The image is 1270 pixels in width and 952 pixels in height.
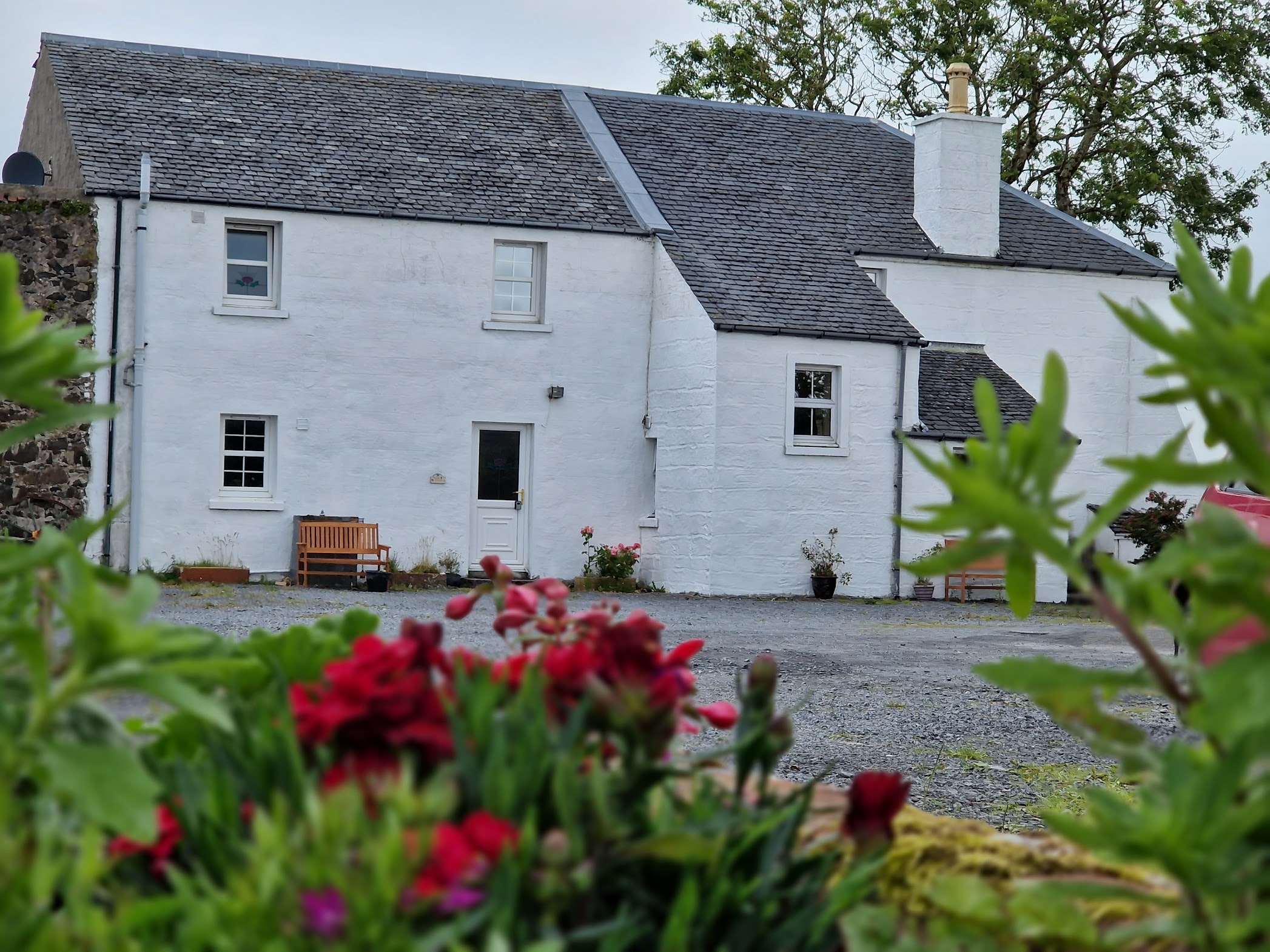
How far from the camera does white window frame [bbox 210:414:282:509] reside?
727 inches

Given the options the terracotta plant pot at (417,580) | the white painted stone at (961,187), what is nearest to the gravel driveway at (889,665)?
the terracotta plant pot at (417,580)

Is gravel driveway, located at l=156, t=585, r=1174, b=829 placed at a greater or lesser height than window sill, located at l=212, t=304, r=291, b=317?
lesser

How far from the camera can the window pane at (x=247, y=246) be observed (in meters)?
18.9

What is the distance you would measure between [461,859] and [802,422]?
19.0 metres

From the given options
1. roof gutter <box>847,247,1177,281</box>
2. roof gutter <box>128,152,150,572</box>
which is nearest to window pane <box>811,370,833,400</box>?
roof gutter <box>847,247,1177,281</box>

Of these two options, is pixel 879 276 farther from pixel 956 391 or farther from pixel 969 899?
pixel 969 899

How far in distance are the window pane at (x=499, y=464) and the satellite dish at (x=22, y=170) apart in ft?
22.1

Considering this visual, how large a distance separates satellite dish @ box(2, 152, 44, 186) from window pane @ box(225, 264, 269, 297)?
111 inches

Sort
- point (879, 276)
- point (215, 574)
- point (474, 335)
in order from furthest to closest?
point (879, 276) < point (474, 335) < point (215, 574)

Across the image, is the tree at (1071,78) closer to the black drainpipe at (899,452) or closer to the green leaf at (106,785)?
the black drainpipe at (899,452)

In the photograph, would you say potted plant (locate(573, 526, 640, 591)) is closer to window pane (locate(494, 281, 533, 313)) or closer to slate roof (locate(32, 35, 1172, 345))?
window pane (locate(494, 281, 533, 313))

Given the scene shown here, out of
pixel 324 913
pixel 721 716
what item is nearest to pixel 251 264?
pixel 721 716

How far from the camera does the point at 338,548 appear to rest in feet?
60.4

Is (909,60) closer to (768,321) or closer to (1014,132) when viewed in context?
(1014,132)
